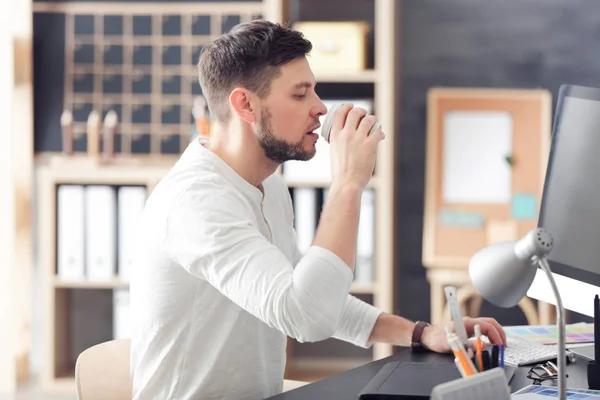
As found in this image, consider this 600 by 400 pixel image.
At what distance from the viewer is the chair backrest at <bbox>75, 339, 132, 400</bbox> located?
6.01 ft

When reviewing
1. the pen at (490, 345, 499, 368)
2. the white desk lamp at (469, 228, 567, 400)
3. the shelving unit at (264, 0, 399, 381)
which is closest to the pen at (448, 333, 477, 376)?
the white desk lamp at (469, 228, 567, 400)

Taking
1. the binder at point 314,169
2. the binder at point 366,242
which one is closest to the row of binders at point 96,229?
the binder at point 314,169

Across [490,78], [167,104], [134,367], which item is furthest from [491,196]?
[134,367]

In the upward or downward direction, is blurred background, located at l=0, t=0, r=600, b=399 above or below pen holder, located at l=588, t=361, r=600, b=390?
above

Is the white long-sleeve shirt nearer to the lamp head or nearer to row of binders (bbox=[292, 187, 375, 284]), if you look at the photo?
the lamp head

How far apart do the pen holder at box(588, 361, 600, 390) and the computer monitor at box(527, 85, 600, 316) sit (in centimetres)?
12

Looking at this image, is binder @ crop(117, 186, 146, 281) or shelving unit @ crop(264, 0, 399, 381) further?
binder @ crop(117, 186, 146, 281)

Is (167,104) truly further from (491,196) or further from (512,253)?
(512,253)

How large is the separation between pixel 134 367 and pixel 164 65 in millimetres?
2321

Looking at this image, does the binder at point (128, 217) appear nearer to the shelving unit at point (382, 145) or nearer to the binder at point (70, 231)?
the binder at point (70, 231)

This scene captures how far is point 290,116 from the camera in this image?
181cm

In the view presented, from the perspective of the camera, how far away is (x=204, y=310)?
175cm

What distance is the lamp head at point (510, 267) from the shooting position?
1273 mm

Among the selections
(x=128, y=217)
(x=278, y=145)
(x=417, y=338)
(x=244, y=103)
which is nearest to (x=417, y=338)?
(x=417, y=338)
